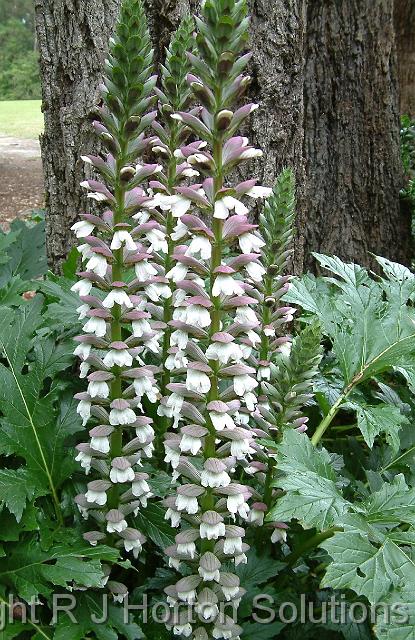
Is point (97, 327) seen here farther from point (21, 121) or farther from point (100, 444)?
point (21, 121)

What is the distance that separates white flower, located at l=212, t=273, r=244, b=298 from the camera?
1858mm

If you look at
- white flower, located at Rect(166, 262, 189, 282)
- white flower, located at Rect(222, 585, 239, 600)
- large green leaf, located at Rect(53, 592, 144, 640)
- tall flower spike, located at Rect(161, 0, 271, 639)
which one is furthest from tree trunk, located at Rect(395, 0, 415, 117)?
large green leaf, located at Rect(53, 592, 144, 640)

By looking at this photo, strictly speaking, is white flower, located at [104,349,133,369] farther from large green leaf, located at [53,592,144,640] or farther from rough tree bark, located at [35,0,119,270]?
rough tree bark, located at [35,0,119,270]

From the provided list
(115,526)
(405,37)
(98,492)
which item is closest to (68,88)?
(98,492)

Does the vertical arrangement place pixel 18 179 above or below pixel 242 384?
below

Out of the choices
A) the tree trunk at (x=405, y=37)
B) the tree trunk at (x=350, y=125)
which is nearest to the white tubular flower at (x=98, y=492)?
the tree trunk at (x=350, y=125)

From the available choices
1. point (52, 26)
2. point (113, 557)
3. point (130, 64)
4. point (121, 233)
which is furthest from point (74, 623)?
point (52, 26)

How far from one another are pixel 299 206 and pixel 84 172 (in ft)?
4.03

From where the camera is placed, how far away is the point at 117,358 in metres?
2.07

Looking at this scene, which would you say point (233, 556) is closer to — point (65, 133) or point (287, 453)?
point (287, 453)

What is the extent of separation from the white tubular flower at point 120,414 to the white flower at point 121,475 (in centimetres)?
17

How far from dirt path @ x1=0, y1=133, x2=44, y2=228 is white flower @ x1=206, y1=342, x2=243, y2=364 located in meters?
10.8

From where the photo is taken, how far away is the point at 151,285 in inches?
84.9

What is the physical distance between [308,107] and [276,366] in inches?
109
